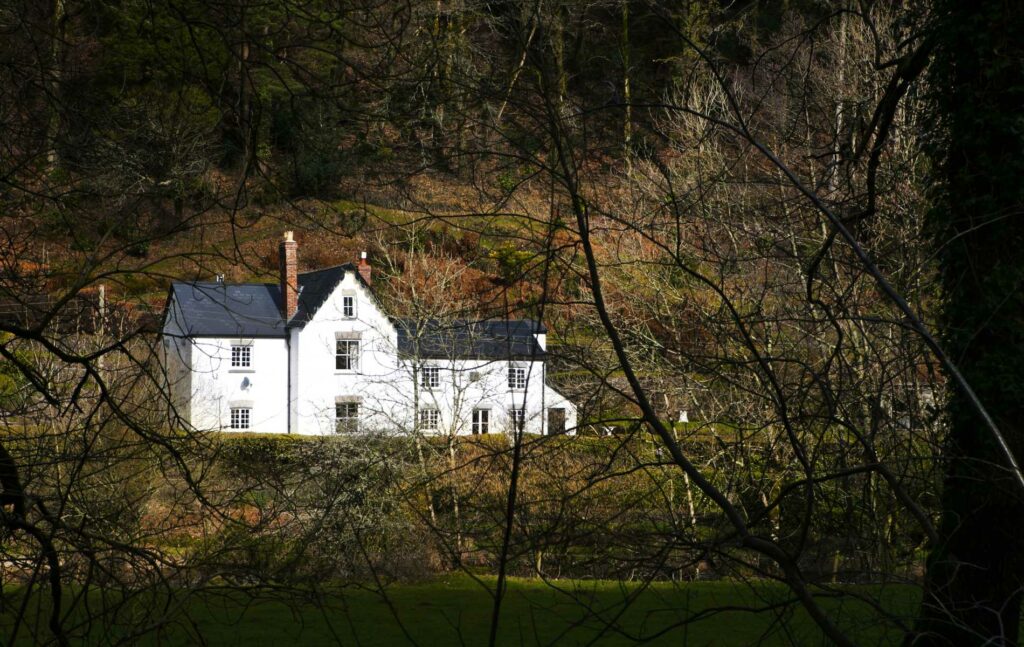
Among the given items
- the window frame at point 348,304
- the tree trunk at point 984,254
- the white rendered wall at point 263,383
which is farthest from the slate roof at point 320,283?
the tree trunk at point 984,254

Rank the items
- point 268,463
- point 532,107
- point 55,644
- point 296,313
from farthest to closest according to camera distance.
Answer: point 296,313
point 268,463
point 55,644
point 532,107

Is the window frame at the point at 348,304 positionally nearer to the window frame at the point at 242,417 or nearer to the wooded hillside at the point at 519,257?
the window frame at the point at 242,417

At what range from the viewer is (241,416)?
→ 2602 centimetres

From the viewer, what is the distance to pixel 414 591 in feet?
42.3

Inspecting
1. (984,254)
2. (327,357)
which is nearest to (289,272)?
(327,357)

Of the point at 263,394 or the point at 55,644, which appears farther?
the point at 263,394

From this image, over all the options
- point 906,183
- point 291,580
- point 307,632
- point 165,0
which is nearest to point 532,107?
point 165,0

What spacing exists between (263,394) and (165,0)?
22.7m

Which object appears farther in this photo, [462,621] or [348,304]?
[348,304]

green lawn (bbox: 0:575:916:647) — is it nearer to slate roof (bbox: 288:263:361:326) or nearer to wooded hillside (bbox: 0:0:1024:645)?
wooded hillside (bbox: 0:0:1024:645)

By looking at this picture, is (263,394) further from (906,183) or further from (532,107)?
(532,107)

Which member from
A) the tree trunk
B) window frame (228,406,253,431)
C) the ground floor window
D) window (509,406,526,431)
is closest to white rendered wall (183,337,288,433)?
window frame (228,406,253,431)

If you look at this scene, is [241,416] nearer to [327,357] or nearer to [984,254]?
[327,357]

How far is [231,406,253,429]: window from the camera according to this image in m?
25.3
